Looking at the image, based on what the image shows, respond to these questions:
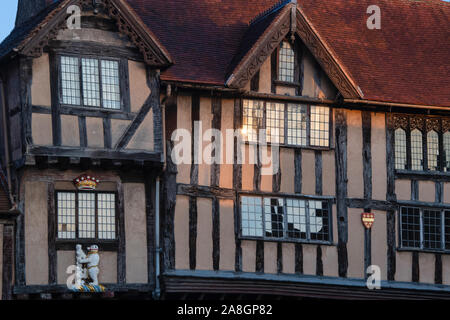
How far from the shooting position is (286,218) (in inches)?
1390

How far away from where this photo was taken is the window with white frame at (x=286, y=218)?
34.9m

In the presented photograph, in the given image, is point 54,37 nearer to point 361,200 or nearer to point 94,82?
point 94,82

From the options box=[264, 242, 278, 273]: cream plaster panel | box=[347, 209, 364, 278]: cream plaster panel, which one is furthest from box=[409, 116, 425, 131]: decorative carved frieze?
box=[264, 242, 278, 273]: cream plaster panel

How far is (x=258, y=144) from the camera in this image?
35250 mm

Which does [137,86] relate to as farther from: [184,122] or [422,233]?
[422,233]

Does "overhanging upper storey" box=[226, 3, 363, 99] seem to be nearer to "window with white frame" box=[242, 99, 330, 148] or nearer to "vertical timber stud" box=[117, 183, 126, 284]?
"window with white frame" box=[242, 99, 330, 148]

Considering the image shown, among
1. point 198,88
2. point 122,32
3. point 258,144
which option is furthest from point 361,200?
point 122,32

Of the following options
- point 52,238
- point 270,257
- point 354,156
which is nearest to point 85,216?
point 52,238

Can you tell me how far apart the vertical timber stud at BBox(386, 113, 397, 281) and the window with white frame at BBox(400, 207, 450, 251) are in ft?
1.09

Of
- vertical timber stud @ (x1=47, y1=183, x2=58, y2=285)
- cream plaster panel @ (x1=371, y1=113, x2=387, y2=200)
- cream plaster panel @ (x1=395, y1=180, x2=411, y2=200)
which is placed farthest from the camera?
→ cream plaster panel @ (x1=395, y1=180, x2=411, y2=200)

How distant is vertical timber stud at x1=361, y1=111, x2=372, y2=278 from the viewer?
35812mm

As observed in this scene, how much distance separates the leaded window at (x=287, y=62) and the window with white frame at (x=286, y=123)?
0.79 meters

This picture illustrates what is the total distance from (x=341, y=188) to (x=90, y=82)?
7830mm

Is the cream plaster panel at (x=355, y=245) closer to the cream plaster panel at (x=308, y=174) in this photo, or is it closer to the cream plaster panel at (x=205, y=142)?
the cream plaster panel at (x=308, y=174)
